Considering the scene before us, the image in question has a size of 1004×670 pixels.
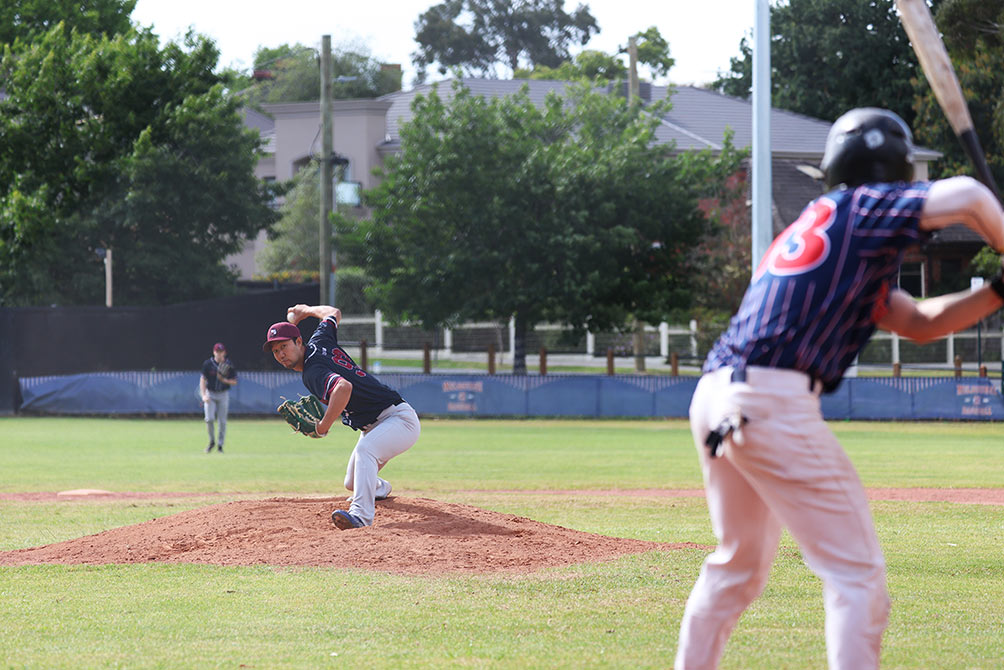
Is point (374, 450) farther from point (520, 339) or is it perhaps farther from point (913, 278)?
point (913, 278)

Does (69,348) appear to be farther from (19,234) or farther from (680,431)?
(680,431)

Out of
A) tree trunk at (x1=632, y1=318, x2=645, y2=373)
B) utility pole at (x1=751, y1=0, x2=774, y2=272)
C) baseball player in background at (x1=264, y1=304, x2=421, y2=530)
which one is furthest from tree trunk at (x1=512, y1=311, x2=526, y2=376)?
baseball player in background at (x1=264, y1=304, x2=421, y2=530)

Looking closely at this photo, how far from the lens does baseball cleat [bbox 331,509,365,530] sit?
31.5ft

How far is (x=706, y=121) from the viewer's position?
54938 millimetres

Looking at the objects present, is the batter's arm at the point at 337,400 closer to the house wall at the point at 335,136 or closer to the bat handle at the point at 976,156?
the bat handle at the point at 976,156

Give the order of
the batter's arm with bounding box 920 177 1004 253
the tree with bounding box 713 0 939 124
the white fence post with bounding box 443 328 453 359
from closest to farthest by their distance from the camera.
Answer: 1. the batter's arm with bounding box 920 177 1004 253
2. the white fence post with bounding box 443 328 453 359
3. the tree with bounding box 713 0 939 124

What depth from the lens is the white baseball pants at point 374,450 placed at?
9688 mm

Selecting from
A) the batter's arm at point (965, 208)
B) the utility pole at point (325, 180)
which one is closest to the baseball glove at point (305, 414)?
the batter's arm at point (965, 208)

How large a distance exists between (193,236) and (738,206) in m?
19.9

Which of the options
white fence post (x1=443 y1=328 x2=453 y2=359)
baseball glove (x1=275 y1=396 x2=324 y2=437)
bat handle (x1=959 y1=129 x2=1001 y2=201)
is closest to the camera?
bat handle (x1=959 y1=129 x2=1001 y2=201)

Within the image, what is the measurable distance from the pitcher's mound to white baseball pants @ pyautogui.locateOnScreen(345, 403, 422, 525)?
8.6 inches

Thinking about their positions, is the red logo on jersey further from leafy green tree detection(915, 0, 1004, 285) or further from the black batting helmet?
leafy green tree detection(915, 0, 1004, 285)

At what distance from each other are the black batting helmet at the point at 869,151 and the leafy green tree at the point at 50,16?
4436cm

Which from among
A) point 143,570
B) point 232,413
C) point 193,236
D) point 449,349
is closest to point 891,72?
point 449,349
